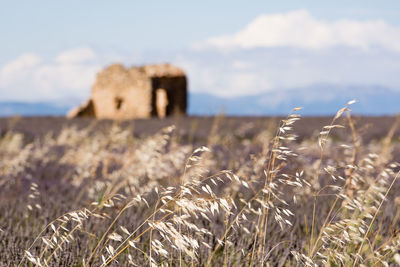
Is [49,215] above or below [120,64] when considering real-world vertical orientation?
below

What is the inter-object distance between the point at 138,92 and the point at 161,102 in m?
1.42

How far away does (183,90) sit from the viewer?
28844 mm

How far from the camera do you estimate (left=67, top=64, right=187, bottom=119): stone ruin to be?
27.1m

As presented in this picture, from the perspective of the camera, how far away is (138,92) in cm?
2709

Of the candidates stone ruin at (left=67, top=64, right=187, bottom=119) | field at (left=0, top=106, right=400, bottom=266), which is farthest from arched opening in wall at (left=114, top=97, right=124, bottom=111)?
field at (left=0, top=106, right=400, bottom=266)

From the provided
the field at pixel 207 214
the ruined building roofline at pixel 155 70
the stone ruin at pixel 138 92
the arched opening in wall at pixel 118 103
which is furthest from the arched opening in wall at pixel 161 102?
the field at pixel 207 214

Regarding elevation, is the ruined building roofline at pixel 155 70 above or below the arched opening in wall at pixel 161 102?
above

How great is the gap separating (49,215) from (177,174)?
7.77 feet

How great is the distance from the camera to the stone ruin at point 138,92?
27.1 meters

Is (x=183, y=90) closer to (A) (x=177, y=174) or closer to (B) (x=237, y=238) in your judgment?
(A) (x=177, y=174)

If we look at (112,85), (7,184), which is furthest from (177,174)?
(112,85)

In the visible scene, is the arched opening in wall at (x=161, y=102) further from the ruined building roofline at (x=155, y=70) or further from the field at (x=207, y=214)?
the field at (x=207, y=214)

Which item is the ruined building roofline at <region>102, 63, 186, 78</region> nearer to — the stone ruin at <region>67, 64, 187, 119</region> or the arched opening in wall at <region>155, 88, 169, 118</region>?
the stone ruin at <region>67, 64, 187, 119</region>

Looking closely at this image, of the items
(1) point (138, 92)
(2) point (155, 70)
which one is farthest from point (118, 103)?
(2) point (155, 70)
